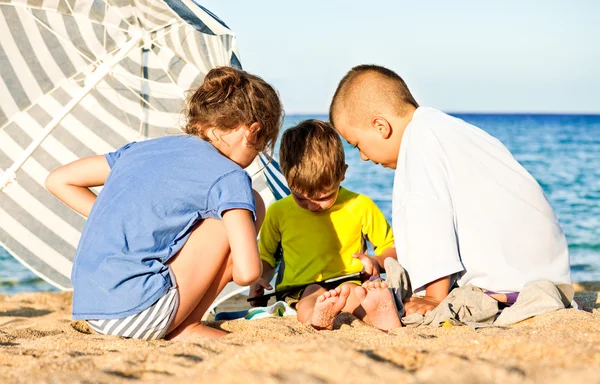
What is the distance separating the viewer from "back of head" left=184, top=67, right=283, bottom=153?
2770 mm

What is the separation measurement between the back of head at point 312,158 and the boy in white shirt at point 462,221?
58 cm

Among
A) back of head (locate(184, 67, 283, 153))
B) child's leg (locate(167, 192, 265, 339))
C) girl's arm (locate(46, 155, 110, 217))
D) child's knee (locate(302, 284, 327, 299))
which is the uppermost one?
back of head (locate(184, 67, 283, 153))

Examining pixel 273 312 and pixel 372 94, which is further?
pixel 273 312

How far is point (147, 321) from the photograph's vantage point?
257cm

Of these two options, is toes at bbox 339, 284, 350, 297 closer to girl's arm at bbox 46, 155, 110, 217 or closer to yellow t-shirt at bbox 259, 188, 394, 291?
yellow t-shirt at bbox 259, 188, 394, 291

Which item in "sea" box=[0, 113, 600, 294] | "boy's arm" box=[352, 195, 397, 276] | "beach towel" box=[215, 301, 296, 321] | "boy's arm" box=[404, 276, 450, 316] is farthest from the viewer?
"sea" box=[0, 113, 600, 294]

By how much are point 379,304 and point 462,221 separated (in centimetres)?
51

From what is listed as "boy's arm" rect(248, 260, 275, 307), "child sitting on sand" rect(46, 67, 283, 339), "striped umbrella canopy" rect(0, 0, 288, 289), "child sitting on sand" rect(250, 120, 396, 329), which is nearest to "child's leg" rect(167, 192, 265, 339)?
"child sitting on sand" rect(46, 67, 283, 339)

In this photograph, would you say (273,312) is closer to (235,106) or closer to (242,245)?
(242,245)

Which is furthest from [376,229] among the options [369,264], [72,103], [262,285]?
[72,103]

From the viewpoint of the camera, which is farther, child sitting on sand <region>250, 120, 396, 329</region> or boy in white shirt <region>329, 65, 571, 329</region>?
child sitting on sand <region>250, 120, 396, 329</region>

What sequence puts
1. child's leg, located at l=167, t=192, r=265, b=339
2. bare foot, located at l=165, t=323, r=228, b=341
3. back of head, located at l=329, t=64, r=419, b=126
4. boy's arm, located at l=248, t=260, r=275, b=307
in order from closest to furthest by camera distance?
child's leg, located at l=167, t=192, r=265, b=339
bare foot, located at l=165, t=323, r=228, b=341
back of head, located at l=329, t=64, r=419, b=126
boy's arm, located at l=248, t=260, r=275, b=307

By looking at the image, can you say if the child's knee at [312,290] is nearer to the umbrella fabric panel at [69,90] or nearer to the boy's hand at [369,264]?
the boy's hand at [369,264]

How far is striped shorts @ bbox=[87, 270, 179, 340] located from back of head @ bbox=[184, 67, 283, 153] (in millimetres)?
662
